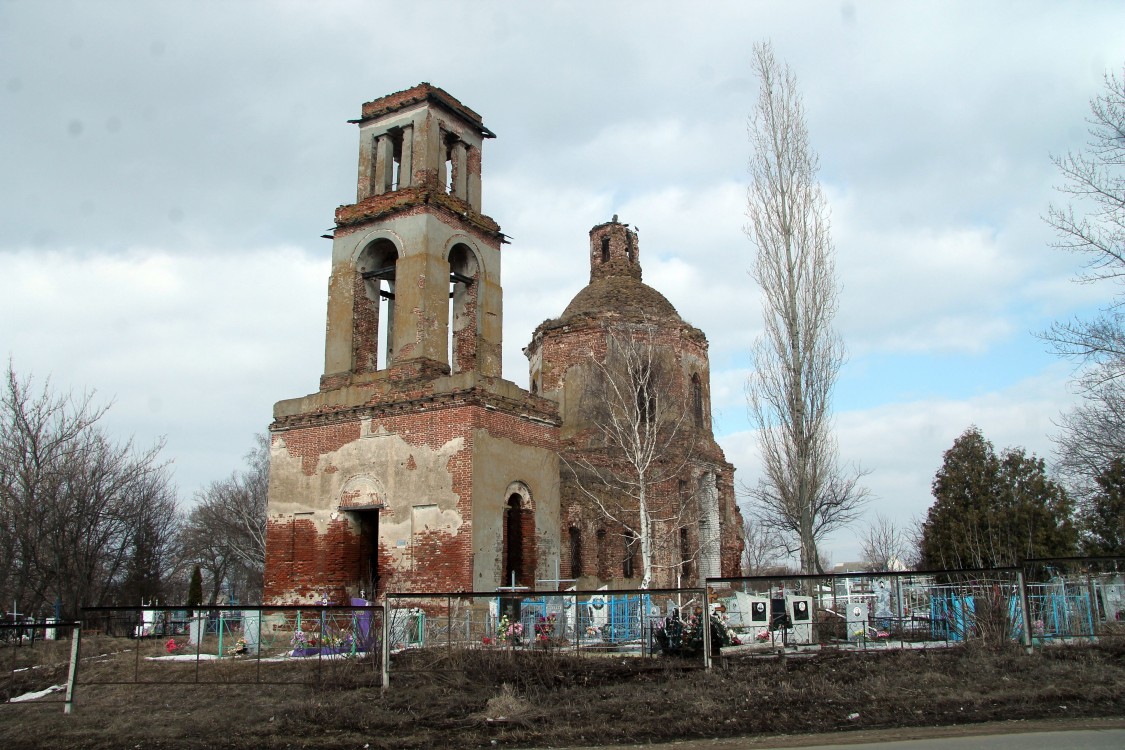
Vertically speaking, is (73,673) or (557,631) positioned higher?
(557,631)

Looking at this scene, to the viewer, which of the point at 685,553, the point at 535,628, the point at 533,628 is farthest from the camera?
the point at 685,553

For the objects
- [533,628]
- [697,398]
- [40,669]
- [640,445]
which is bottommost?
[40,669]

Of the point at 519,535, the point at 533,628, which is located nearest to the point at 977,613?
the point at 533,628

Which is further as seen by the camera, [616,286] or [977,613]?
[616,286]

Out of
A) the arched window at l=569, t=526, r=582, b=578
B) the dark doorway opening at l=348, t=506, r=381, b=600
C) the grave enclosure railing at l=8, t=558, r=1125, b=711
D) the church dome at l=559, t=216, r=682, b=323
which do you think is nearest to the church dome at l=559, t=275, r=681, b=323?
the church dome at l=559, t=216, r=682, b=323

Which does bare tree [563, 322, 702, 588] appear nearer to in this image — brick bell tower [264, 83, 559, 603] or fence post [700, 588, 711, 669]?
brick bell tower [264, 83, 559, 603]

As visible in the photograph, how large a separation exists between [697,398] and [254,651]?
621 inches

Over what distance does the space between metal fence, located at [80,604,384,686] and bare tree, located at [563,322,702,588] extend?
824cm

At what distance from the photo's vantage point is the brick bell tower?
16141 millimetres

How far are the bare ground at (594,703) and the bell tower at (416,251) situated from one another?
24.9 feet

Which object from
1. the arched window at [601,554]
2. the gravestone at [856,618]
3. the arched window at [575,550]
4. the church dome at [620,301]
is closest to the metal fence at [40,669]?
the arched window at [575,550]

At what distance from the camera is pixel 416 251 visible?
58.5 ft

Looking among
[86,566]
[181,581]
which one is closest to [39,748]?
[86,566]

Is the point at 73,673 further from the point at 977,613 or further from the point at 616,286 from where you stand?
the point at 616,286
